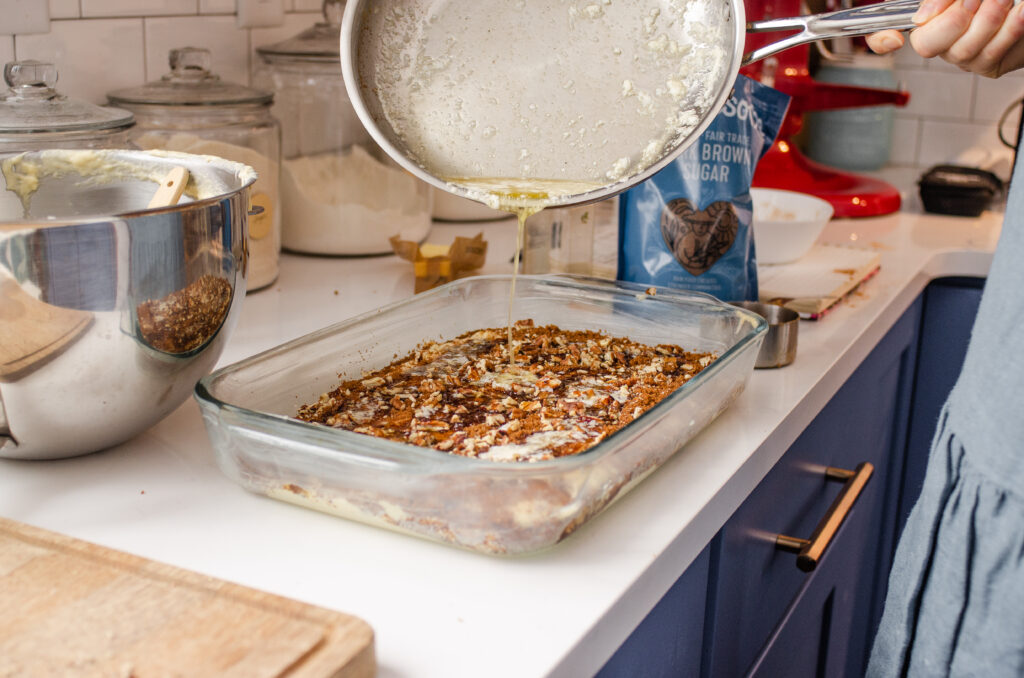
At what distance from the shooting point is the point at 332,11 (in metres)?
1.34

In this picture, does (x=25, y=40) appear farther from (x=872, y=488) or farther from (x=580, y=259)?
(x=872, y=488)

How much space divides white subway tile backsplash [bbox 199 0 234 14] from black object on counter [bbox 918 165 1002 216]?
1158 mm

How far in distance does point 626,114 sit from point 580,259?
1.24 feet

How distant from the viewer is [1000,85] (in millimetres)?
2076

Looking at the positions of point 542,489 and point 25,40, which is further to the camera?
point 25,40

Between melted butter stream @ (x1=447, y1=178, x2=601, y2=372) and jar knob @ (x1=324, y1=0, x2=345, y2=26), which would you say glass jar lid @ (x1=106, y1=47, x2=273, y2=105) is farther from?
melted butter stream @ (x1=447, y1=178, x2=601, y2=372)

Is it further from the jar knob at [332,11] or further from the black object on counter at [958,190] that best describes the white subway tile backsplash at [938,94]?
the jar knob at [332,11]

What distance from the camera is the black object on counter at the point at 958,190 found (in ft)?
5.61

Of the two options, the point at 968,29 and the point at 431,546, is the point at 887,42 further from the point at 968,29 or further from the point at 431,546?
the point at 431,546

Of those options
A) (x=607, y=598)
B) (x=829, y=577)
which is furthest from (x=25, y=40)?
(x=829, y=577)

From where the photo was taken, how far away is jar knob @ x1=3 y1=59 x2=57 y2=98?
2.90ft

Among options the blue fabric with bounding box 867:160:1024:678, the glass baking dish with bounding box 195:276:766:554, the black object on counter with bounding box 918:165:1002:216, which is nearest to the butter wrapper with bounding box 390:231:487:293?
the glass baking dish with bounding box 195:276:766:554

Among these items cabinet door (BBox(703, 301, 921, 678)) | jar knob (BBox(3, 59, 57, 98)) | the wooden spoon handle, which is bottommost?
cabinet door (BBox(703, 301, 921, 678))

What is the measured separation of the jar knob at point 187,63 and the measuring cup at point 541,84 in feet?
1.23
